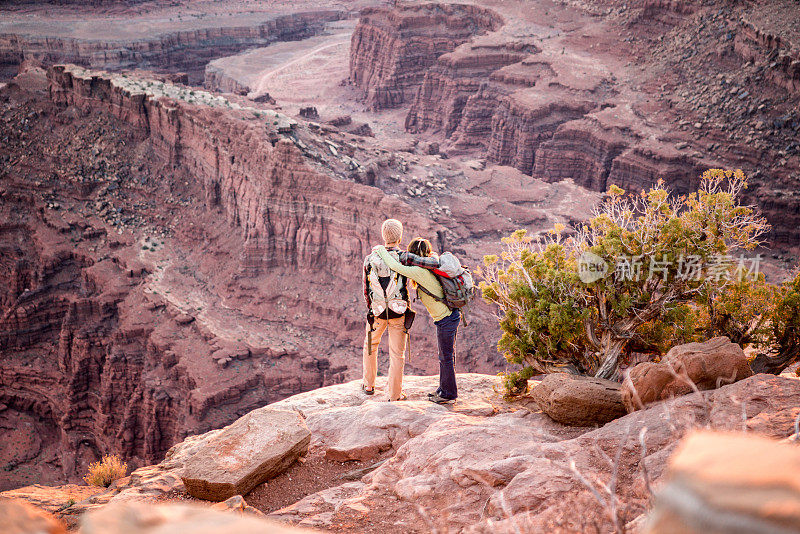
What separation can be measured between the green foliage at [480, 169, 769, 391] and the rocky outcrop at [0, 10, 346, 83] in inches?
2922

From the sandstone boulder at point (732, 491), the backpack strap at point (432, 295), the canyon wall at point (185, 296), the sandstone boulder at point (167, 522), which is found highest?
the sandstone boulder at point (732, 491)

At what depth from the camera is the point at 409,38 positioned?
2475 inches

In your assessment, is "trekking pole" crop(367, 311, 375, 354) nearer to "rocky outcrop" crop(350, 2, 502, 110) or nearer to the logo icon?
the logo icon

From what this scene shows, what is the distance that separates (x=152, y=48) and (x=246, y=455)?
8017 cm

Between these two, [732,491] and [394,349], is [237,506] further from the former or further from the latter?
[732,491]

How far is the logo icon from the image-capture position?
404 inches

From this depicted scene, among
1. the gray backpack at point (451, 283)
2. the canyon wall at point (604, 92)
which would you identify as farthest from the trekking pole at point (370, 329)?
the canyon wall at point (604, 92)

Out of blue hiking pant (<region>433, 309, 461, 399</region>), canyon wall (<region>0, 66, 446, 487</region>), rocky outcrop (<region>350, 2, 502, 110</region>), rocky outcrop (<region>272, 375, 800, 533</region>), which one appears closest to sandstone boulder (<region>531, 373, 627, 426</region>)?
rocky outcrop (<region>272, 375, 800, 533</region>)

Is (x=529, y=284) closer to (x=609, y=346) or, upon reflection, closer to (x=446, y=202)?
(x=609, y=346)

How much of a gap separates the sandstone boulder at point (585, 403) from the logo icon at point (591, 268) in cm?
190

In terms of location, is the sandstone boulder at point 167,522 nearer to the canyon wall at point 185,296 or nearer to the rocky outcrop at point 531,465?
the rocky outcrop at point 531,465

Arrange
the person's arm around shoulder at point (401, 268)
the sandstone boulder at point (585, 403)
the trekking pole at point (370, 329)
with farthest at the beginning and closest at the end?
the trekking pole at point (370, 329) < the person's arm around shoulder at point (401, 268) < the sandstone boulder at point (585, 403)

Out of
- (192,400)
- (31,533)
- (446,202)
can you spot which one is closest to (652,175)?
(446,202)

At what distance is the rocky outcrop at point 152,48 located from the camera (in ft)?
239
